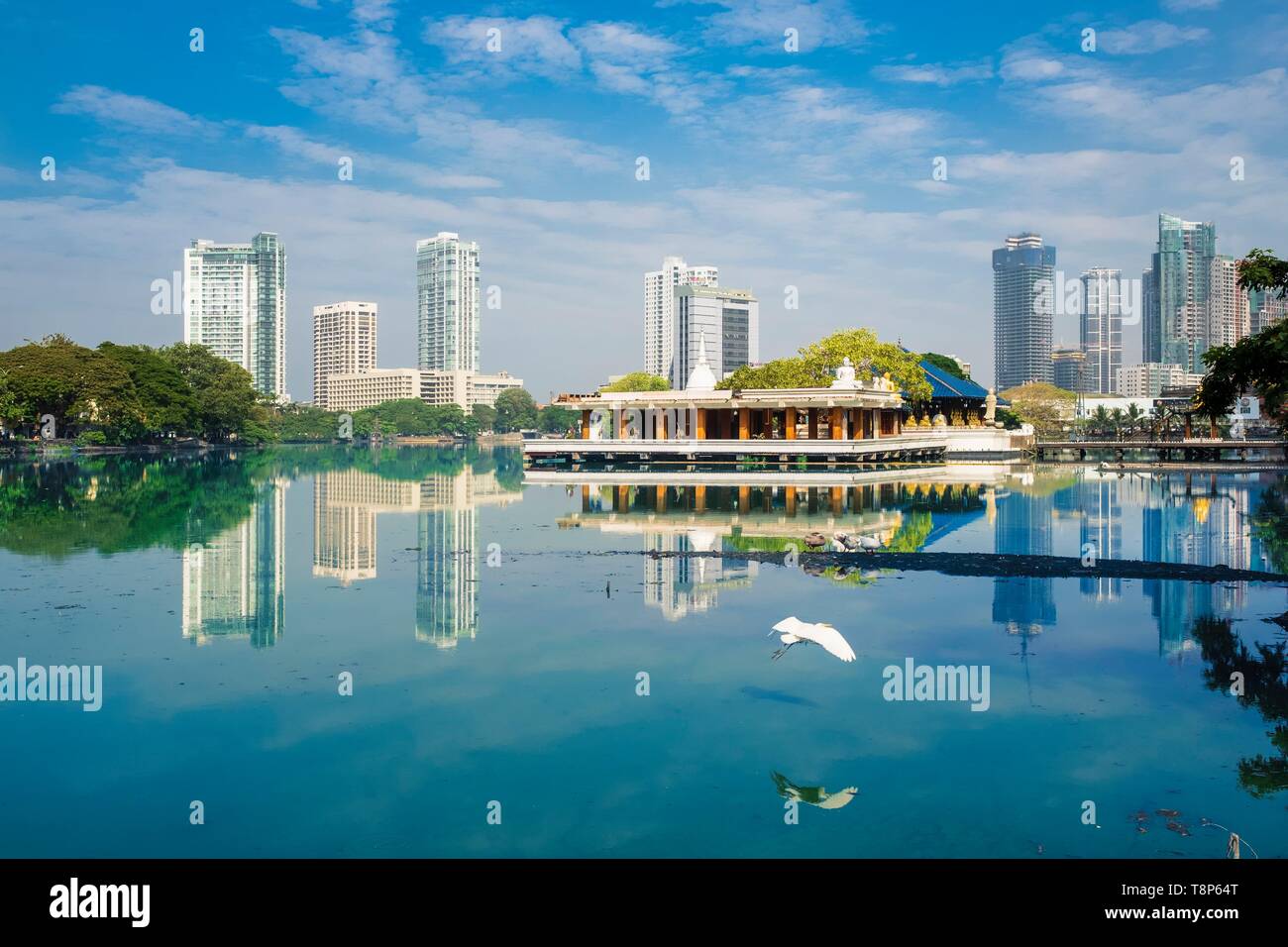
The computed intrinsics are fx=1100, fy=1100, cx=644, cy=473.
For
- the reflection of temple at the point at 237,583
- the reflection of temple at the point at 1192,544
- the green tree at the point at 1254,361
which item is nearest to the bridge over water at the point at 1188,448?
the reflection of temple at the point at 1192,544

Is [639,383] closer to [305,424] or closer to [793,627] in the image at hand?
[305,424]

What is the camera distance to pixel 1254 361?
17453 millimetres

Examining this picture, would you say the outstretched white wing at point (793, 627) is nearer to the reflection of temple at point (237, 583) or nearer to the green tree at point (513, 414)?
the reflection of temple at point (237, 583)

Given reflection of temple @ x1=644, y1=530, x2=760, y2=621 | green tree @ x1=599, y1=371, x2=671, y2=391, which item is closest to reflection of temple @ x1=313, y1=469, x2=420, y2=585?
reflection of temple @ x1=644, y1=530, x2=760, y2=621

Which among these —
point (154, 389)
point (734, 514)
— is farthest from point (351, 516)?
point (154, 389)

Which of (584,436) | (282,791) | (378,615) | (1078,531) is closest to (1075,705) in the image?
(282,791)

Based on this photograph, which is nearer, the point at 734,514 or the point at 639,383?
the point at 734,514

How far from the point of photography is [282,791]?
33.6 ft

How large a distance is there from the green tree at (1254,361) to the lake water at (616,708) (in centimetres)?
361

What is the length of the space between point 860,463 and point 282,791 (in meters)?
54.1

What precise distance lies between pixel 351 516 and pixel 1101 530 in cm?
2336

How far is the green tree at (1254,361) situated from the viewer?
17.2 metres

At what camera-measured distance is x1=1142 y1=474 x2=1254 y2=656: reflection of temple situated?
18.2m

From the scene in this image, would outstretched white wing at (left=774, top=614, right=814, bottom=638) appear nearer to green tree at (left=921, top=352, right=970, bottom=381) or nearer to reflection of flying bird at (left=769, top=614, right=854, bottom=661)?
reflection of flying bird at (left=769, top=614, right=854, bottom=661)
